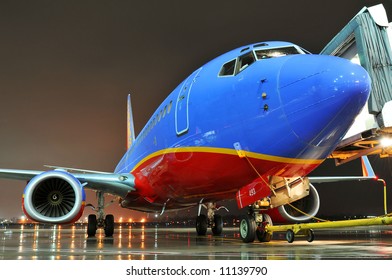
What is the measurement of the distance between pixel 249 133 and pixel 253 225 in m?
2.69

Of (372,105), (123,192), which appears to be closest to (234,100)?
(372,105)

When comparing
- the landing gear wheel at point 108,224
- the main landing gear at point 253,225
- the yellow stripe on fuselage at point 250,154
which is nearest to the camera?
the yellow stripe on fuselage at point 250,154

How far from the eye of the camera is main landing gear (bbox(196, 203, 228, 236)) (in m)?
14.8

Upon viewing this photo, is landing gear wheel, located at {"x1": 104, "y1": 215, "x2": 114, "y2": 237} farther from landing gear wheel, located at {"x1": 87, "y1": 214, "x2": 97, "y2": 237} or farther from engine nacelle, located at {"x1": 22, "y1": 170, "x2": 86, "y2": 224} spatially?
engine nacelle, located at {"x1": 22, "y1": 170, "x2": 86, "y2": 224}

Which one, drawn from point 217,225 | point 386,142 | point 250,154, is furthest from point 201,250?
point 217,225

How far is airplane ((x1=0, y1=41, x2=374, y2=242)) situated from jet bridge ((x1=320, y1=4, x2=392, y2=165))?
2.25 meters

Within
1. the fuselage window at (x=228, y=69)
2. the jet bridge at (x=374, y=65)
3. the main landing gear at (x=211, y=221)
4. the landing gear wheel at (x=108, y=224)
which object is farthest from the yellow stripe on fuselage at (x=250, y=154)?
the landing gear wheel at (x=108, y=224)

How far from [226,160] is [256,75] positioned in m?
1.64

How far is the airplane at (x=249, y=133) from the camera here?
6.21 meters

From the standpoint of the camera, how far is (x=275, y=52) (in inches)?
304

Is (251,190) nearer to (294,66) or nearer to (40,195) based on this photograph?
(294,66)

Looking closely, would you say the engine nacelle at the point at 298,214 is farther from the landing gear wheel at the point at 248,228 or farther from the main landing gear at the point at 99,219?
the main landing gear at the point at 99,219

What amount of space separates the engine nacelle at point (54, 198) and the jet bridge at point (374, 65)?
680 centimetres

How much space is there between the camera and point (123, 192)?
13305 millimetres
